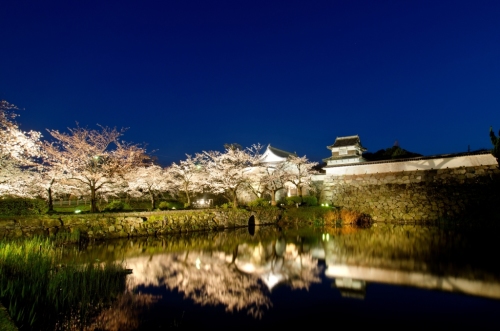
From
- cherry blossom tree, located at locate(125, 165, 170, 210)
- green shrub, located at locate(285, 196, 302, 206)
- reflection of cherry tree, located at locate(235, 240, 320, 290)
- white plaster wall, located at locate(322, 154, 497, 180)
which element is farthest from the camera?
green shrub, located at locate(285, 196, 302, 206)

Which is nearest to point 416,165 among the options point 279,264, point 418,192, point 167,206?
point 418,192

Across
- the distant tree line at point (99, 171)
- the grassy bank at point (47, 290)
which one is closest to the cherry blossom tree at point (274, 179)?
the distant tree line at point (99, 171)

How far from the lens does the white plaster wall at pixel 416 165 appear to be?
21031 millimetres

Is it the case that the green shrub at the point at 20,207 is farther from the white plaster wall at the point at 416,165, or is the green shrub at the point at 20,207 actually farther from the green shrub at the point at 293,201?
the white plaster wall at the point at 416,165

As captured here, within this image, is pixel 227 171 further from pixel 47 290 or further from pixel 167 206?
pixel 47 290

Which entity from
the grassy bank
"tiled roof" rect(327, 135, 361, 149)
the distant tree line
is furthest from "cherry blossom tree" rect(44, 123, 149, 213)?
"tiled roof" rect(327, 135, 361, 149)

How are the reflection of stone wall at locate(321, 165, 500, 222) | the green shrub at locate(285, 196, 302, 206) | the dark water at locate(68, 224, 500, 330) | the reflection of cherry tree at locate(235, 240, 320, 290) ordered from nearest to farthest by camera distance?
the dark water at locate(68, 224, 500, 330), the reflection of cherry tree at locate(235, 240, 320, 290), the reflection of stone wall at locate(321, 165, 500, 222), the green shrub at locate(285, 196, 302, 206)

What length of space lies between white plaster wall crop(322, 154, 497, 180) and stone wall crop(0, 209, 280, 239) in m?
8.19

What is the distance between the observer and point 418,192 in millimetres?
22672

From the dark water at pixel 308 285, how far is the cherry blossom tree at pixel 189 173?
498 inches

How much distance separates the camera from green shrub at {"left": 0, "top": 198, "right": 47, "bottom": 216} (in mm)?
12992

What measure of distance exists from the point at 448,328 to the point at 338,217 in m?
17.9

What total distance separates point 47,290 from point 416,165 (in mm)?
24121

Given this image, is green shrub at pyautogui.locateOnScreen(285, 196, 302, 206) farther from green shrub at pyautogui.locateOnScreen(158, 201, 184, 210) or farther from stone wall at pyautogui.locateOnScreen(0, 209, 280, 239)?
green shrub at pyautogui.locateOnScreen(158, 201, 184, 210)
